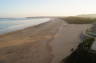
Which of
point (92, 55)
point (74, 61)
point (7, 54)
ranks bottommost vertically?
point (7, 54)

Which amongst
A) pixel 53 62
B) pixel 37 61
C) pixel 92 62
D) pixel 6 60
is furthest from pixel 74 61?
pixel 6 60

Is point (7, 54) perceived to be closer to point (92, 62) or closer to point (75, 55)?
point (75, 55)

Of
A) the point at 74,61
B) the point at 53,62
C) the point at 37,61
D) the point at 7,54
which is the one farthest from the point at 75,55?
the point at 7,54

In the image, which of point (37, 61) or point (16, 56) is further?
point (16, 56)

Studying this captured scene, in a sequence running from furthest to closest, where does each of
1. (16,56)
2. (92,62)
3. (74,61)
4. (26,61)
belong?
(16,56)
(26,61)
(74,61)
(92,62)

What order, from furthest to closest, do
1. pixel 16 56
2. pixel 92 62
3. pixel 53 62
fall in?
pixel 16 56, pixel 53 62, pixel 92 62

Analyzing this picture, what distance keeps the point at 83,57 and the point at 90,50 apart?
0.40 m

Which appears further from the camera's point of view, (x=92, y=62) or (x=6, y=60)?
(x=6, y=60)

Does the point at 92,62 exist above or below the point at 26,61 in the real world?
above

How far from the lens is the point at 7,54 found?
1144 centimetres

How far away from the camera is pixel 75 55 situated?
24.2 ft

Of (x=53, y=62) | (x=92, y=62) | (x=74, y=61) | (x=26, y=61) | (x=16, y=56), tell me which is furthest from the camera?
(x=16, y=56)

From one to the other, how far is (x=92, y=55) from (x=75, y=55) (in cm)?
107

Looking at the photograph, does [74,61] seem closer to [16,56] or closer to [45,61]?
[45,61]
